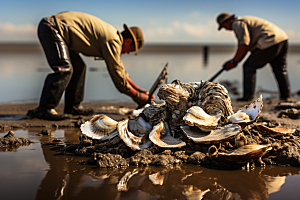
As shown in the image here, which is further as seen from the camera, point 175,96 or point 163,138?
point 175,96

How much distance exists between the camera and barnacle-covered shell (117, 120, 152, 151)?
3.12m

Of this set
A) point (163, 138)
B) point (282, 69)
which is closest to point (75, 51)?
point (163, 138)

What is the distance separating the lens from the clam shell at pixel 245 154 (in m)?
2.76

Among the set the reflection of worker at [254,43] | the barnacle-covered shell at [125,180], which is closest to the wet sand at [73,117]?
the reflection of worker at [254,43]

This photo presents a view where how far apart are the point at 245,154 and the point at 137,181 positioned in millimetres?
979

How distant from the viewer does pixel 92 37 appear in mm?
5906

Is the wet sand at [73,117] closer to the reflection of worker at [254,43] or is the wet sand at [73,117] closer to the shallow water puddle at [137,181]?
the reflection of worker at [254,43]

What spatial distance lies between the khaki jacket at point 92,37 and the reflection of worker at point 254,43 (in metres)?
3.41

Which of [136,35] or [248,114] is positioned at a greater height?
[136,35]

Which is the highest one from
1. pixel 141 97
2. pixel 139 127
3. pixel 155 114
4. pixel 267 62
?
pixel 155 114

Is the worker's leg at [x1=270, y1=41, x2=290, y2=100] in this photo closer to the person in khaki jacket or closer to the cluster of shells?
the person in khaki jacket

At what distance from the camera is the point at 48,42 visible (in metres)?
5.63

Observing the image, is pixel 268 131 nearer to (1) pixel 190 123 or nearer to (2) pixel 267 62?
(1) pixel 190 123

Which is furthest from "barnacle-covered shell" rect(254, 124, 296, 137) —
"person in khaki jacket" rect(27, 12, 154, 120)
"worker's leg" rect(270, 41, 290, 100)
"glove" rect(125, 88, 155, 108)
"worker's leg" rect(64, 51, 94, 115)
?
"worker's leg" rect(270, 41, 290, 100)
